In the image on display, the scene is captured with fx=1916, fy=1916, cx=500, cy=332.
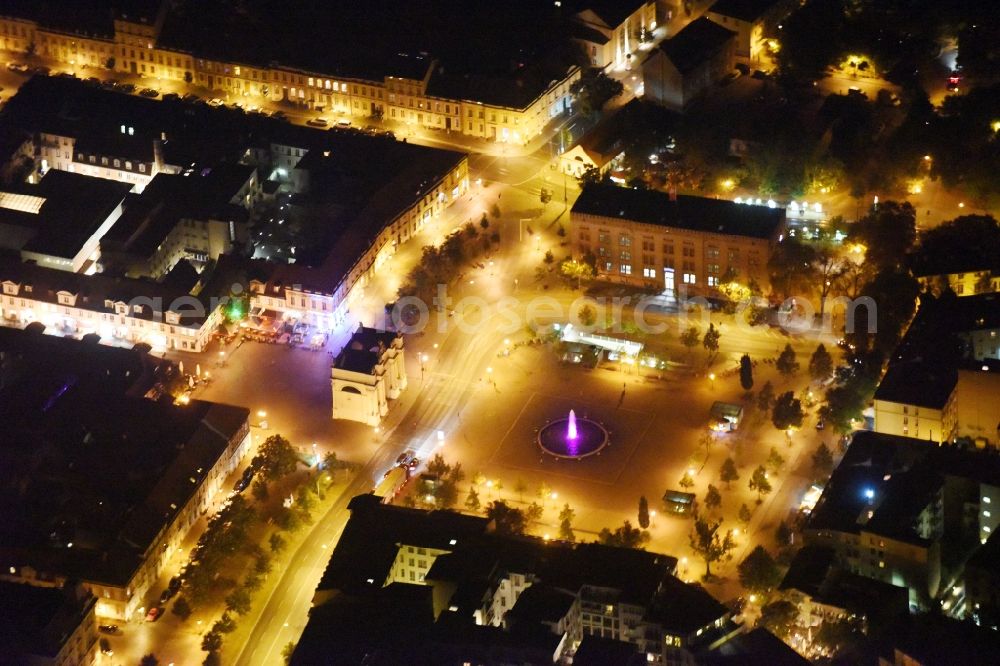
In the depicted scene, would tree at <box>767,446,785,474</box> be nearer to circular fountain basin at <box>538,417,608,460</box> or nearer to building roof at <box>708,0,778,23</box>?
circular fountain basin at <box>538,417,608,460</box>

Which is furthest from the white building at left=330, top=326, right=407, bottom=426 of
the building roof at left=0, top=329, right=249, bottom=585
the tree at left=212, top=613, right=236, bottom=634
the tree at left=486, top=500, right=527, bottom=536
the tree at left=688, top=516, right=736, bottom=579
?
the tree at left=688, top=516, right=736, bottom=579

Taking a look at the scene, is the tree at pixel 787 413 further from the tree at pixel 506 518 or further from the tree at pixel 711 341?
the tree at pixel 506 518

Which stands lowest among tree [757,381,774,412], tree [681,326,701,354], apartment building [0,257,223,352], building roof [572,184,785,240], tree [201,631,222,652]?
tree [201,631,222,652]

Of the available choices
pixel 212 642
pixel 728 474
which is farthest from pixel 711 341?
pixel 212 642

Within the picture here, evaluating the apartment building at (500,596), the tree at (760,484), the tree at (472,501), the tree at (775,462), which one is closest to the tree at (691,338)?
the tree at (775,462)

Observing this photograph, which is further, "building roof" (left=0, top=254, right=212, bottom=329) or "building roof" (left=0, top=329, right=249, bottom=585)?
"building roof" (left=0, top=254, right=212, bottom=329)

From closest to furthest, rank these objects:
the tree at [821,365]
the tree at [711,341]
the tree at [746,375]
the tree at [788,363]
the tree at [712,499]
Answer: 1. the tree at [712,499]
2. the tree at [821,365]
3. the tree at [746,375]
4. the tree at [788,363]
5. the tree at [711,341]

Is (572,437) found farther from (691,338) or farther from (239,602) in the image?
(239,602)
